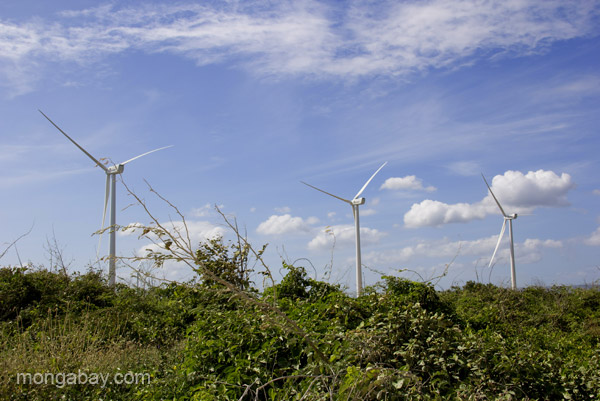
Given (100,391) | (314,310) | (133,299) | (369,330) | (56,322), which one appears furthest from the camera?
(133,299)

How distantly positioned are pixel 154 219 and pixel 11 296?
8.93m

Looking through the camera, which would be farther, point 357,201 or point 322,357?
point 357,201

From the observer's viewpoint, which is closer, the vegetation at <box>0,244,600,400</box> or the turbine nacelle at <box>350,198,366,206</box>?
the vegetation at <box>0,244,600,400</box>

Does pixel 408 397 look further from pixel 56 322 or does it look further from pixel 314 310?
pixel 56 322

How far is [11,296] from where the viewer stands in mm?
11812

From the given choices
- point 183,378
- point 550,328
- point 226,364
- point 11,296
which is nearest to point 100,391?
point 183,378

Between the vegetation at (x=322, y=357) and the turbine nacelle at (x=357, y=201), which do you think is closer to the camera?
the vegetation at (x=322, y=357)

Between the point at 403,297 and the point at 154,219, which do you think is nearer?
the point at 154,219

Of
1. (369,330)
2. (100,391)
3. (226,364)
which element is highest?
(369,330)

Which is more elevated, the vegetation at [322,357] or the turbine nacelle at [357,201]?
the turbine nacelle at [357,201]

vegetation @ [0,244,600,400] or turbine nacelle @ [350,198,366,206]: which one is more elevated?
turbine nacelle @ [350,198,366,206]

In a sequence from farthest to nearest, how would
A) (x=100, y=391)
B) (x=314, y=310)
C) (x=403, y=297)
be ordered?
(x=403, y=297) < (x=100, y=391) < (x=314, y=310)

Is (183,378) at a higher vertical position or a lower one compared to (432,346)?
lower

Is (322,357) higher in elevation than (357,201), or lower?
lower
